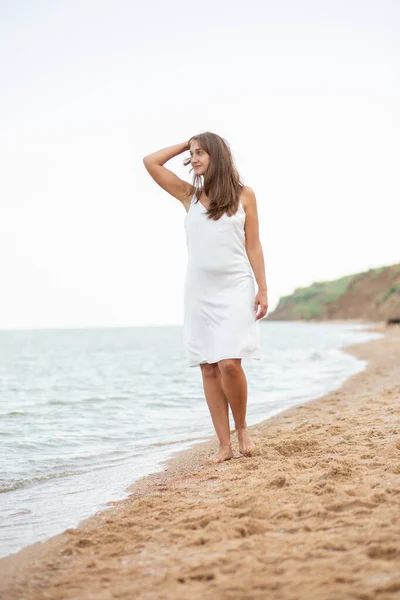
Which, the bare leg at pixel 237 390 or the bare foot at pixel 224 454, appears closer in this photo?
the bare leg at pixel 237 390

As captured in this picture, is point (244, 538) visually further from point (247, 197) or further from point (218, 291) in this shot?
point (247, 197)

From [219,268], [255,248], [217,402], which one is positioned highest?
[255,248]

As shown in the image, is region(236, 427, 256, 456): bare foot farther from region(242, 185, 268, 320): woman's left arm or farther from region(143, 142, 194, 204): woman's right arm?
region(143, 142, 194, 204): woman's right arm

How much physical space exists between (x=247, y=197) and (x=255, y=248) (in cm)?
32

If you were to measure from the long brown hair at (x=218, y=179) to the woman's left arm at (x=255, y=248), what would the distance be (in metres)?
0.09

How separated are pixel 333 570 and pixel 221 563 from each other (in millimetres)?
379

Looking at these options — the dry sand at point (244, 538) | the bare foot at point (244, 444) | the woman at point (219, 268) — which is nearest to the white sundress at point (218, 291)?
the woman at point (219, 268)

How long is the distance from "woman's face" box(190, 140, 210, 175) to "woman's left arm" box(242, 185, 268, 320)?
28 centimetres

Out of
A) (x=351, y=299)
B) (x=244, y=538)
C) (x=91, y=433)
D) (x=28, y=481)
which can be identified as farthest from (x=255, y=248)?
(x=351, y=299)

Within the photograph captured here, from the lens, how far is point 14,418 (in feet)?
25.1

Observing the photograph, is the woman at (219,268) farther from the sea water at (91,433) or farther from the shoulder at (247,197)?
the sea water at (91,433)

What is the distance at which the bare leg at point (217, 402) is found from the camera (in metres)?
3.97

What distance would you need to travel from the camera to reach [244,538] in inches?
92.4

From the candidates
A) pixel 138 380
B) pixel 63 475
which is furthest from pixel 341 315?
pixel 63 475
